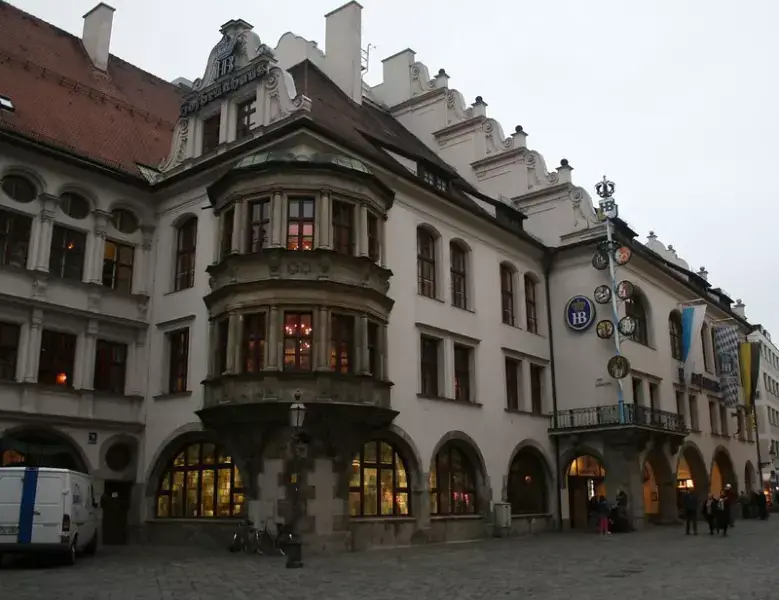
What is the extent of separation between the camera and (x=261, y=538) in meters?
22.5

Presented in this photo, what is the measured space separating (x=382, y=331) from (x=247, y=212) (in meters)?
5.47

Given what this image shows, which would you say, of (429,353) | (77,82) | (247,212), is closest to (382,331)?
(429,353)

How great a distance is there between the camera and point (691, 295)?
145ft

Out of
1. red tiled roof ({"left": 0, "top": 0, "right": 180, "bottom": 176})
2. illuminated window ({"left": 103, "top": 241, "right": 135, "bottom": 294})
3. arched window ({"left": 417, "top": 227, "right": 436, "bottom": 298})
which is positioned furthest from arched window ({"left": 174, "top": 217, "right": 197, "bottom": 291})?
arched window ({"left": 417, "top": 227, "right": 436, "bottom": 298})

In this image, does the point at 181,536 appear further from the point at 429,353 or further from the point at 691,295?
the point at 691,295

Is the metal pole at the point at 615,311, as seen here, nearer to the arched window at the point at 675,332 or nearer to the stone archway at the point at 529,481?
the stone archway at the point at 529,481

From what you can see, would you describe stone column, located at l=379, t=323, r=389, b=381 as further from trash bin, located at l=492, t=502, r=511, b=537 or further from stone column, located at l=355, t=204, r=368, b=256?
trash bin, located at l=492, t=502, r=511, b=537

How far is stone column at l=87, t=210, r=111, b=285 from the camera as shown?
27438 millimetres

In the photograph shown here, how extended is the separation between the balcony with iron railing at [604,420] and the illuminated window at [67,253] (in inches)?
754

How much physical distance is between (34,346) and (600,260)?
21.8 meters

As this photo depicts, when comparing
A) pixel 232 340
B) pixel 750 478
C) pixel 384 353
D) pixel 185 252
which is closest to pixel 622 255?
pixel 384 353

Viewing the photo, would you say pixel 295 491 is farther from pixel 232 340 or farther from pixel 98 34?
pixel 98 34

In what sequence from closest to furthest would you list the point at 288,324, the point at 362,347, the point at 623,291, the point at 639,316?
the point at 288,324
the point at 362,347
the point at 623,291
the point at 639,316

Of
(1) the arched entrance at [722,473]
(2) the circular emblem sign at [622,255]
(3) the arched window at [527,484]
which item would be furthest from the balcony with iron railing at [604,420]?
(1) the arched entrance at [722,473]
